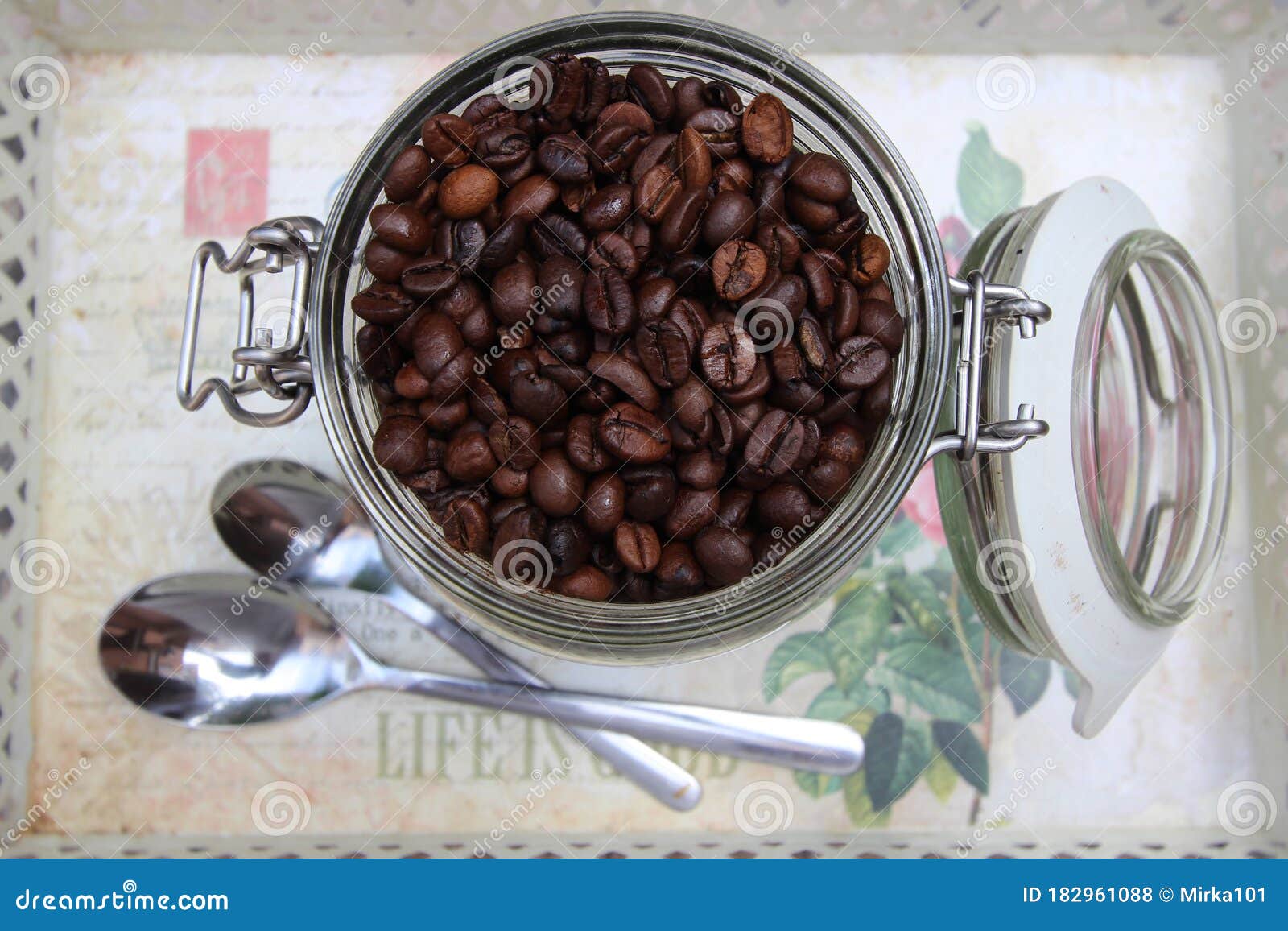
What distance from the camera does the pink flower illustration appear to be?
2.63 feet

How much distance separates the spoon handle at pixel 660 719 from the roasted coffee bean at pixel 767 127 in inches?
19.0

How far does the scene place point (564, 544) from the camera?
0.50 m

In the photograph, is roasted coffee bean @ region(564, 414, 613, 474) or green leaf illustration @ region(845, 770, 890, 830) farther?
green leaf illustration @ region(845, 770, 890, 830)

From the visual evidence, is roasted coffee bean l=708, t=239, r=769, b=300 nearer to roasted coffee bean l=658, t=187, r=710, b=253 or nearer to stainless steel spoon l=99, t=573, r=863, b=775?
roasted coffee bean l=658, t=187, r=710, b=253

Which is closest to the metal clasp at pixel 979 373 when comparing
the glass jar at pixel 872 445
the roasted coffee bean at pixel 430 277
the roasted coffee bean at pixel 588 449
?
the glass jar at pixel 872 445

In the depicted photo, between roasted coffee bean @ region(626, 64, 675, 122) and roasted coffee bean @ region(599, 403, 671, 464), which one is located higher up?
roasted coffee bean @ region(626, 64, 675, 122)

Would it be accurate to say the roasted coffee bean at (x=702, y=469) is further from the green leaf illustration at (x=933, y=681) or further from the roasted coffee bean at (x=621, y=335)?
the green leaf illustration at (x=933, y=681)

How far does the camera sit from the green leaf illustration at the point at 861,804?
2.60ft

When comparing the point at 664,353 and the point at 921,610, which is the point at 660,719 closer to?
the point at 921,610

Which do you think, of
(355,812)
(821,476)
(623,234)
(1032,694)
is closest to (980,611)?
(1032,694)

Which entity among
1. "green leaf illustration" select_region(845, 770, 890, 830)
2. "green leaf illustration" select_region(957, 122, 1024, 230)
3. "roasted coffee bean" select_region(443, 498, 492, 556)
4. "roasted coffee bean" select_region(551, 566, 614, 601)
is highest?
"green leaf illustration" select_region(957, 122, 1024, 230)

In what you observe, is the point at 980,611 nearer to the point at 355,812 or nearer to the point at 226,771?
the point at 355,812

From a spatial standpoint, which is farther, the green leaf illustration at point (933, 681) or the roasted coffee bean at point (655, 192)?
the green leaf illustration at point (933, 681)

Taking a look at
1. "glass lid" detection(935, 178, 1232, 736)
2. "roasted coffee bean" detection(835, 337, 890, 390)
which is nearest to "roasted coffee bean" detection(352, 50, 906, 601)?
"roasted coffee bean" detection(835, 337, 890, 390)
